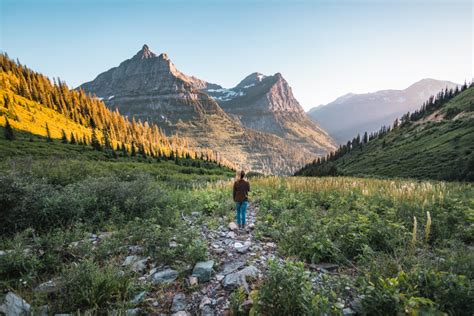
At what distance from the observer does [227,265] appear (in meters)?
5.33

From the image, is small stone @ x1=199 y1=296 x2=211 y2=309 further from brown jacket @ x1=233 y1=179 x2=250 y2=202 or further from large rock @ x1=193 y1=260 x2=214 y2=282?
brown jacket @ x1=233 y1=179 x2=250 y2=202

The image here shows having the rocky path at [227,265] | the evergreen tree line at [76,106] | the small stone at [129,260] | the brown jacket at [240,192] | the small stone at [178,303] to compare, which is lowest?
the small stone at [178,303]

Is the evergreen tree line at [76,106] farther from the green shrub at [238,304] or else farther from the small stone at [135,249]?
the green shrub at [238,304]

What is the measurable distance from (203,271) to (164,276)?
846 millimetres

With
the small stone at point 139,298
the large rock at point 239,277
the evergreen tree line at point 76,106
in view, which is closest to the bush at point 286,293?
the large rock at point 239,277

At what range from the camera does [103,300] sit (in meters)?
3.94

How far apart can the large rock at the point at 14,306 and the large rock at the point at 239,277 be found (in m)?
3.31

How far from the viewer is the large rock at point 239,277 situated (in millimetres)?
4395

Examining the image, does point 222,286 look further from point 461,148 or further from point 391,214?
point 461,148

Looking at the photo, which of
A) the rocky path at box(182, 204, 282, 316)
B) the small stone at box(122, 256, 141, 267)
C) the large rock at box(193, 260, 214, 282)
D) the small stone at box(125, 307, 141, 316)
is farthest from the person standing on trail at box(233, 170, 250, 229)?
the small stone at box(125, 307, 141, 316)

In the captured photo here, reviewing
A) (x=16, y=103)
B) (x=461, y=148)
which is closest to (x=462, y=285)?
(x=461, y=148)

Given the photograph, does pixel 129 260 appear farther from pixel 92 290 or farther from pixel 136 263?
pixel 92 290

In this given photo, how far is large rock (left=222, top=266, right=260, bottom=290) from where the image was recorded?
14.4ft

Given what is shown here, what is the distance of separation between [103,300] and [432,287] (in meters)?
5.38
